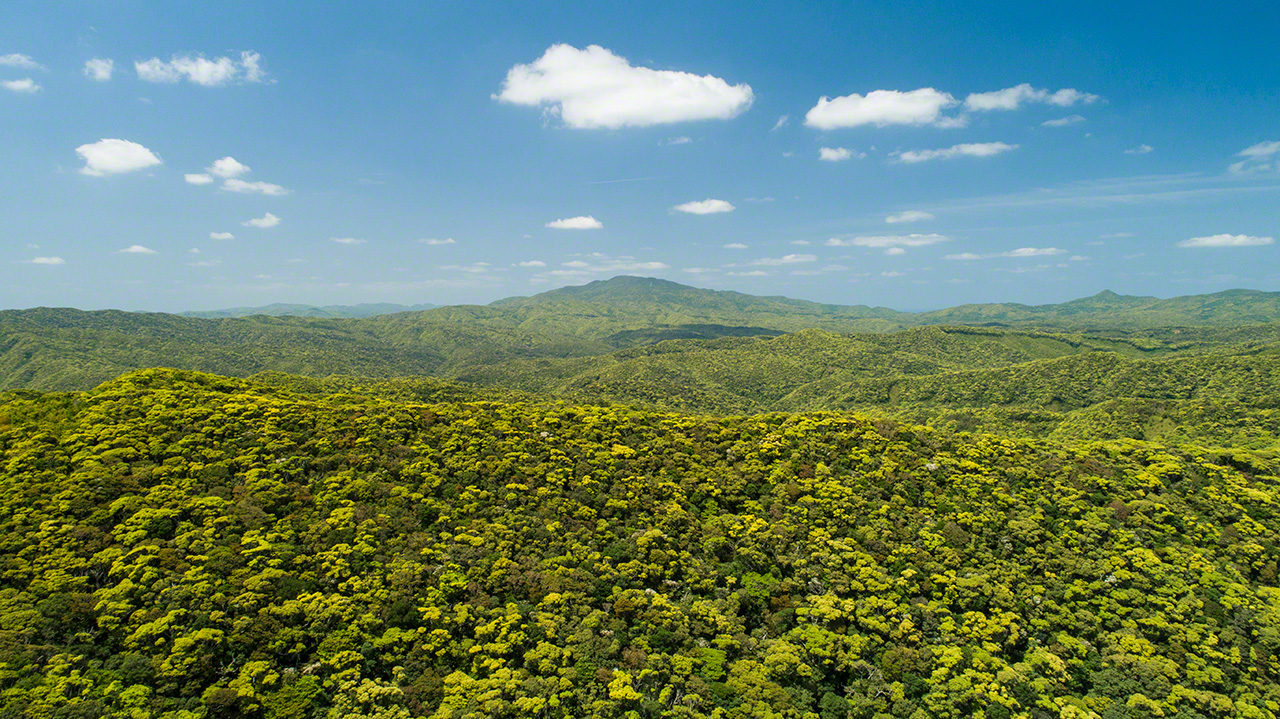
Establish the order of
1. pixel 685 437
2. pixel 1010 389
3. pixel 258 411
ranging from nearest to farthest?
1. pixel 258 411
2. pixel 685 437
3. pixel 1010 389

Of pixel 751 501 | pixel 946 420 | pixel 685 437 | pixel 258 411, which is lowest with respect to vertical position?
pixel 946 420

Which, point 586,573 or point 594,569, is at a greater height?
point 586,573

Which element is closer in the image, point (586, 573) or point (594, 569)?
point (586, 573)

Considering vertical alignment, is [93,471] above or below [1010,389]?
above

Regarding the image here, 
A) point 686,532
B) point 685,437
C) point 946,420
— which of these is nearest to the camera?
point 686,532

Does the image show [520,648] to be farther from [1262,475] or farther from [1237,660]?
[1262,475]

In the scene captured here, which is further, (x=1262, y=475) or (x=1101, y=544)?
(x=1262, y=475)

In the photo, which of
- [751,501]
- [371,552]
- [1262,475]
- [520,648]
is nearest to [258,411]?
[371,552]

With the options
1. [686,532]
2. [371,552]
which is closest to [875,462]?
[686,532]
